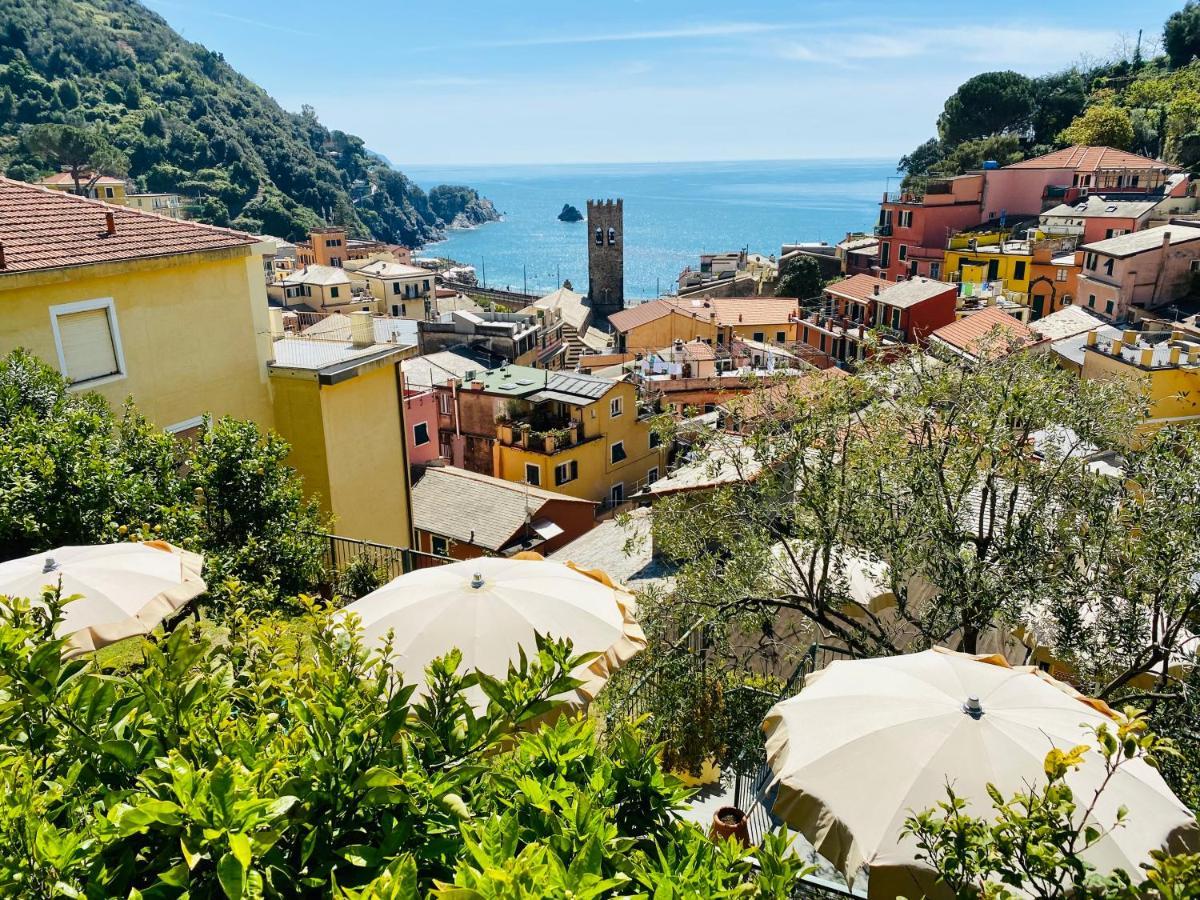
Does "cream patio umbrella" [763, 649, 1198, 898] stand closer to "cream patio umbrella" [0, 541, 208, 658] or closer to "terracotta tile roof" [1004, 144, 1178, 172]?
"cream patio umbrella" [0, 541, 208, 658]

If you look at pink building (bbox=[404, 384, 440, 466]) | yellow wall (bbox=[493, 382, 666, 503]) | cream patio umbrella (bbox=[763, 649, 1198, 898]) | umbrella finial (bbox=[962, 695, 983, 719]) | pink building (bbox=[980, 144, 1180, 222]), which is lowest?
yellow wall (bbox=[493, 382, 666, 503])

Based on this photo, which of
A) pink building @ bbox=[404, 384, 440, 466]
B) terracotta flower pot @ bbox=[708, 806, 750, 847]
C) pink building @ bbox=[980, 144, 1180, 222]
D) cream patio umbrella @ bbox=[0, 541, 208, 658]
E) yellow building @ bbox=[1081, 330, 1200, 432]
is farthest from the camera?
pink building @ bbox=[980, 144, 1180, 222]

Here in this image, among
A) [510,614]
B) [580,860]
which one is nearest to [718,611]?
[510,614]

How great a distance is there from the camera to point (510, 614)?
267 inches

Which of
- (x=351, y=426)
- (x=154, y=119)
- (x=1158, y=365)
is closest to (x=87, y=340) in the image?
(x=351, y=426)

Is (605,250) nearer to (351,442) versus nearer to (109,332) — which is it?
(351,442)

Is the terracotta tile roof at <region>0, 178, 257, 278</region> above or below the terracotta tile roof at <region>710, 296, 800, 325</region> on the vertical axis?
above

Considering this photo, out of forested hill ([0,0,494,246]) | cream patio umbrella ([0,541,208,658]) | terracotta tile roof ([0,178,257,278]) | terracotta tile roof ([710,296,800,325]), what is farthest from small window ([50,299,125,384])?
forested hill ([0,0,494,246])

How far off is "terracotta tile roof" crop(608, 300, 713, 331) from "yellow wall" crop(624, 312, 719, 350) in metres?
0.37

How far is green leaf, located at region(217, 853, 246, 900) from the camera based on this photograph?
2.33 metres

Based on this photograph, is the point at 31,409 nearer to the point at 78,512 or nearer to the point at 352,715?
the point at 78,512

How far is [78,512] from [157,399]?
4105 millimetres

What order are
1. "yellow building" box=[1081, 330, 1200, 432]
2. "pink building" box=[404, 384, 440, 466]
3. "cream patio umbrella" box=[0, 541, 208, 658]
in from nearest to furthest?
"cream patio umbrella" box=[0, 541, 208, 658], "yellow building" box=[1081, 330, 1200, 432], "pink building" box=[404, 384, 440, 466]

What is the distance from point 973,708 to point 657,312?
49.0 metres
